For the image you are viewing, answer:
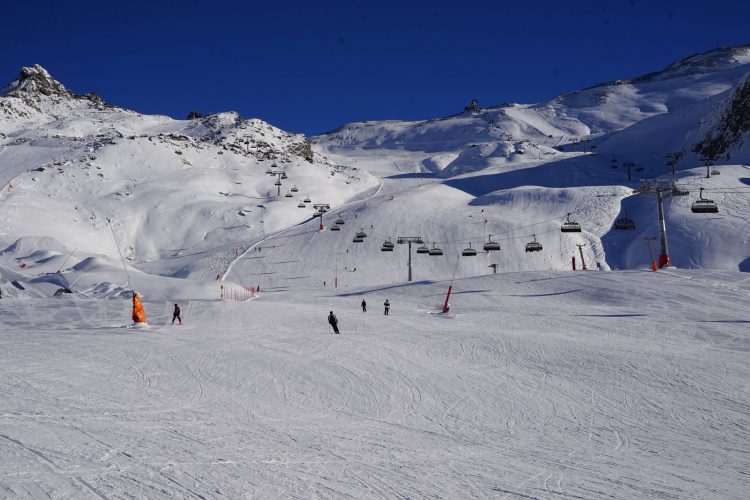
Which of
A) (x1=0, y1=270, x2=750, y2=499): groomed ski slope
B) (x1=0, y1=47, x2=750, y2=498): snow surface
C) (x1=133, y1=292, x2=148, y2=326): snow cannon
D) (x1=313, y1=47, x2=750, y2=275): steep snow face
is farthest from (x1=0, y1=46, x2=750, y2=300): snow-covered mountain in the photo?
(x1=0, y1=270, x2=750, y2=499): groomed ski slope

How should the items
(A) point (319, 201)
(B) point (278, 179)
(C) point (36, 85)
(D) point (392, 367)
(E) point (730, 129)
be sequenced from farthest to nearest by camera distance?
(C) point (36, 85) < (B) point (278, 179) < (E) point (730, 129) < (A) point (319, 201) < (D) point (392, 367)

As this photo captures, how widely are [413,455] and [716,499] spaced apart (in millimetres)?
4347

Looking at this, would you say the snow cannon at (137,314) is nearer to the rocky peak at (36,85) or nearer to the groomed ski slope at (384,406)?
the groomed ski slope at (384,406)

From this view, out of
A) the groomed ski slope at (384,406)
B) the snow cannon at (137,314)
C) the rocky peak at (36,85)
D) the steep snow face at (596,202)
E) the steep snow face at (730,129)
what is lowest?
the groomed ski slope at (384,406)

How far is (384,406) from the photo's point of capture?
41.9 ft

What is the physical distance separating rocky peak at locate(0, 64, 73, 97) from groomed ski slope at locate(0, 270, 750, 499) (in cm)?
15299

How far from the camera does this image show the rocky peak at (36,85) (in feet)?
498

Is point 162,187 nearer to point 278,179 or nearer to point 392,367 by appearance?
point 278,179

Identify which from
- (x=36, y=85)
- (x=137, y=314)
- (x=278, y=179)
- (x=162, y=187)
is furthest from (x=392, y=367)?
(x=36, y=85)

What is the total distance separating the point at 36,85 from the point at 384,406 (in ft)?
574

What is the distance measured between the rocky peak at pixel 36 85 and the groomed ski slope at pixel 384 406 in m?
Result: 153

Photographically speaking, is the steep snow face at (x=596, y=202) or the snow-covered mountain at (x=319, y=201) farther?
the snow-covered mountain at (x=319, y=201)

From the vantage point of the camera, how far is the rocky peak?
152 m

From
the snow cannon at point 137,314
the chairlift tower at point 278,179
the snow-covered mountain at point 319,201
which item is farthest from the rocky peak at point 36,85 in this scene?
the snow cannon at point 137,314
